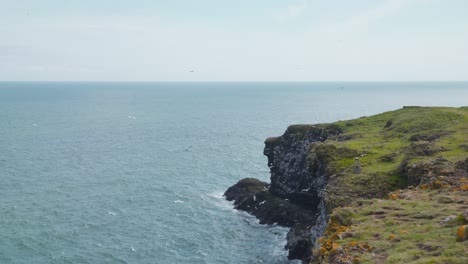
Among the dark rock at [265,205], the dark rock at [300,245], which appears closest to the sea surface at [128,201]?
the dark rock at [300,245]

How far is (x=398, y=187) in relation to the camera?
144 ft

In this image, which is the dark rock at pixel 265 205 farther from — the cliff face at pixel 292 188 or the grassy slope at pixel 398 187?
the grassy slope at pixel 398 187

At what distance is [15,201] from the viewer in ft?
250

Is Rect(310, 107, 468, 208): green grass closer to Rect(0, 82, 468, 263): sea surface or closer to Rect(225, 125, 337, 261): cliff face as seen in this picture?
Rect(225, 125, 337, 261): cliff face

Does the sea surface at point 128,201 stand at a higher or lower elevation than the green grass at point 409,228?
lower

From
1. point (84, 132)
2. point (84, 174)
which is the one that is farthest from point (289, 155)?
point (84, 132)

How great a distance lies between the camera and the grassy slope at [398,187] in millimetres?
24062

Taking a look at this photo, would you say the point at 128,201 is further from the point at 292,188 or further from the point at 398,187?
the point at 398,187

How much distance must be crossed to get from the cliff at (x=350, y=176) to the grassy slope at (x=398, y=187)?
4.6 inches

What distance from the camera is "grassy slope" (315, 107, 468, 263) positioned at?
24.1 m

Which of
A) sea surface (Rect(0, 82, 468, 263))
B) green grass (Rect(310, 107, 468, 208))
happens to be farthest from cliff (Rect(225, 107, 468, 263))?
sea surface (Rect(0, 82, 468, 263))

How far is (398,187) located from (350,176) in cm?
524

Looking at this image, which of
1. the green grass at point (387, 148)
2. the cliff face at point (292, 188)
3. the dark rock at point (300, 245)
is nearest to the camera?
the green grass at point (387, 148)

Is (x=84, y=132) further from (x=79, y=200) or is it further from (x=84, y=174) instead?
(x=79, y=200)
